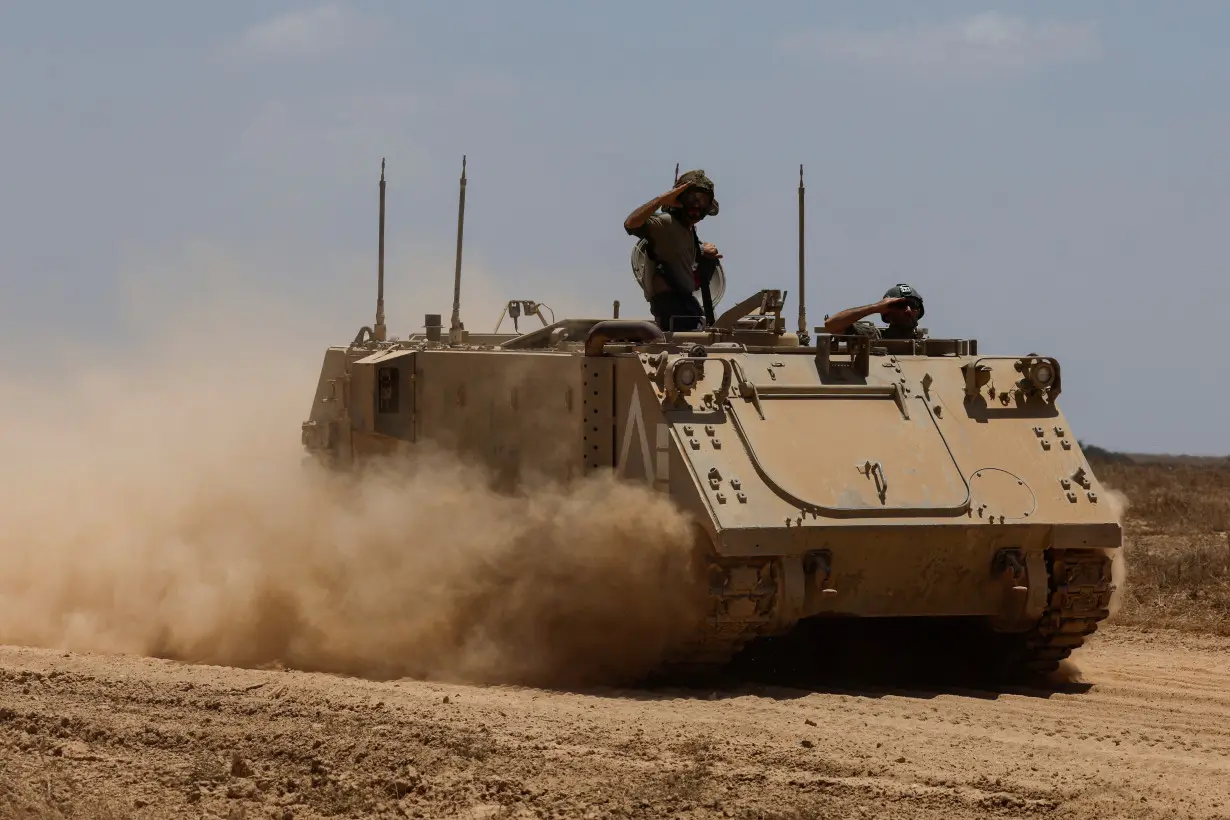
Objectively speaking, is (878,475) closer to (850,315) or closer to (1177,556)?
(850,315)

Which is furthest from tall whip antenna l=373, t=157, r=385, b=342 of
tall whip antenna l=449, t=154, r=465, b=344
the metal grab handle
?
the metal grab handle

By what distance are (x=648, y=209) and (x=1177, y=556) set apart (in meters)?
7.60

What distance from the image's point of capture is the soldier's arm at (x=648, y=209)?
1477 centimetres

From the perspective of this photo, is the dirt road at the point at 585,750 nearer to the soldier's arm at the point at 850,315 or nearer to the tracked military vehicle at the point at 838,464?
the tracked military vehicle at the point at 838,464

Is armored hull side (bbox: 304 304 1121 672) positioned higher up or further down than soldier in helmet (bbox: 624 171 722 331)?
further down

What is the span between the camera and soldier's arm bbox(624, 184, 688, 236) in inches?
581

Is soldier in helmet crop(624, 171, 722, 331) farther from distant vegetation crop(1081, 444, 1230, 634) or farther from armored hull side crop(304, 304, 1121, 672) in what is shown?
distant vegetation crop(1081, 444, 1230, 634)

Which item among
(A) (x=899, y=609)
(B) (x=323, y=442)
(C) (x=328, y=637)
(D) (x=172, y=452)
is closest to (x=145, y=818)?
(C) (x=328, y=637)

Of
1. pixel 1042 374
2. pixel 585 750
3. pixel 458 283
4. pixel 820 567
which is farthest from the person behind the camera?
pixel 458 283

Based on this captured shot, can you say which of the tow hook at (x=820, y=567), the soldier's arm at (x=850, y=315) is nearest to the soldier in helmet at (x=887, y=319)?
the soldier's arm at (x=850, y=315)

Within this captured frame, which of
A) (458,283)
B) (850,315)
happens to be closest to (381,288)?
(458,283)

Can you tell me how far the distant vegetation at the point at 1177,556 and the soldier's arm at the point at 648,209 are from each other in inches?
203

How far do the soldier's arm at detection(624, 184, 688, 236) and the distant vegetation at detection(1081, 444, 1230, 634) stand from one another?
516 cm

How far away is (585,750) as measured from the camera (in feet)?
32.8
